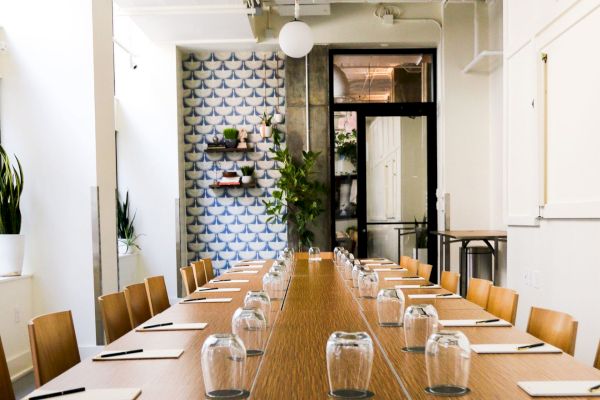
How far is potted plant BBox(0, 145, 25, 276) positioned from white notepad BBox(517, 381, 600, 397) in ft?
14.9

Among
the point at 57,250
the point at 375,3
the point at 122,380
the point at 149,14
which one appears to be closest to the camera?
the point at 122,380

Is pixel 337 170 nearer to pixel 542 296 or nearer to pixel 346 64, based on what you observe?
pixel 346 64

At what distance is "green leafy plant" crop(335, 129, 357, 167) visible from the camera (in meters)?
9.47

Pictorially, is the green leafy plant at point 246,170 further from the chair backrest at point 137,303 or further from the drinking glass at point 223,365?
the drinking glass at point 223,365

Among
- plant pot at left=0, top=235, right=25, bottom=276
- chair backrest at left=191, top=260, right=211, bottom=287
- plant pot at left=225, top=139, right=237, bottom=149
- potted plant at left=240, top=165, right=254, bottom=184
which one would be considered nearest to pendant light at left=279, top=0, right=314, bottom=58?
chair backrest at left=191, top=260, right=211, bottom=287

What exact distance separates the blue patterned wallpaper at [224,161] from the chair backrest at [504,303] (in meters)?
6.01

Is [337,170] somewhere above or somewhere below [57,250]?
above

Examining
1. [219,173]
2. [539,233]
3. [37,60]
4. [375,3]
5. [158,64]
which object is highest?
[375,3]

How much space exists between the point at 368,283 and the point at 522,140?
2.16m

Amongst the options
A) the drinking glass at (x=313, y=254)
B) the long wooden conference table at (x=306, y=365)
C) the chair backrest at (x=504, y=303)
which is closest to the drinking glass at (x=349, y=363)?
the long wooden conference table at (x=306, y=365)

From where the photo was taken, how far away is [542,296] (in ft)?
14.8

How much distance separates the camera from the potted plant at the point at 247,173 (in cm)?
925

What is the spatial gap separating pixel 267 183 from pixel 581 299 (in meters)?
6.04

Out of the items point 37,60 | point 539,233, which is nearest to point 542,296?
point 539,233
